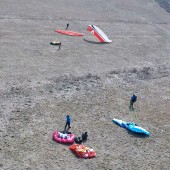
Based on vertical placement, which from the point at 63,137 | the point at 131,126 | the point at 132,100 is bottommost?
the point at 63,137

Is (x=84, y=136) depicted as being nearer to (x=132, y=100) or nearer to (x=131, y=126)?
(x=131, y=126)

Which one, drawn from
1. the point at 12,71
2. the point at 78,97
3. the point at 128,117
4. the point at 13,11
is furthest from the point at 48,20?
the point at 128,117

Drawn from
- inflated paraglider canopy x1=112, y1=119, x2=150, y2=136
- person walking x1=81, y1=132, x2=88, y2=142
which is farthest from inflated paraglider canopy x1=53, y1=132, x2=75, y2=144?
inflated paraglider canopy x1=112, y1=119, x2=150, y2=136

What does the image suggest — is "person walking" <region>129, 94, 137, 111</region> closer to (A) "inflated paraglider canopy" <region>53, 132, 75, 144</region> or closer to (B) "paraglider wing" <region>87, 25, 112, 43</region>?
(A) "inflated paraglider canopy" <region>53, 132, 75, 144</region>

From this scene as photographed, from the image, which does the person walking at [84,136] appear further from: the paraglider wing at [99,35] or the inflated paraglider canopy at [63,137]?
the paraglider wing at [99,35]

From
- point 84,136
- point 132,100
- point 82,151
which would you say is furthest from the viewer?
point 132,100

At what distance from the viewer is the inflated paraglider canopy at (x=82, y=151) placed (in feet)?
71.1

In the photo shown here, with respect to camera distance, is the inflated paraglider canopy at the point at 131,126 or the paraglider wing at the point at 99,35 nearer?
the inflated paraglider canopy at the point at 131,126

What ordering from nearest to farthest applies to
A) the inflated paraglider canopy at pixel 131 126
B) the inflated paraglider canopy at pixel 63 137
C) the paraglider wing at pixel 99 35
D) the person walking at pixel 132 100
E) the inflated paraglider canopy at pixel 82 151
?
the inflated paraglider canopy at pixel 82 151
the inflated paraglider canopy at pixel 63 137
the inflated paraglider canopy at pixel 131 126
the person walking at pixel 132 100
the paraglider wing at pixel 99 35

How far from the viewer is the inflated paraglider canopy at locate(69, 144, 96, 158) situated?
71.1 ft

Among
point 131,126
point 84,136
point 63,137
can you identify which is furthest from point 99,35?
point 63,137

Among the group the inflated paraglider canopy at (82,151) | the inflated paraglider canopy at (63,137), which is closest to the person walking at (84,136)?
the inflated paraglider canopy at (63,137)

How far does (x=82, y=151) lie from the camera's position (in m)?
21.8

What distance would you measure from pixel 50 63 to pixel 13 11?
67.8 feet
